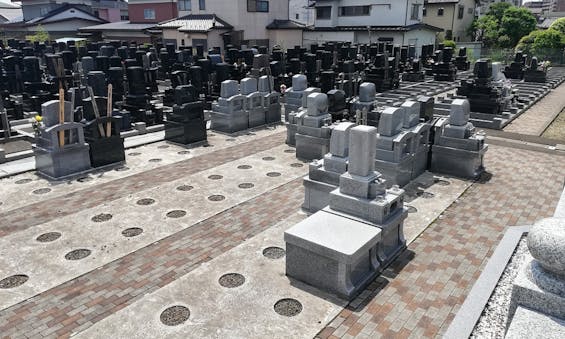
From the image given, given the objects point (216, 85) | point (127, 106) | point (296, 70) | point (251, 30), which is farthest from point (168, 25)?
point (127, 106)

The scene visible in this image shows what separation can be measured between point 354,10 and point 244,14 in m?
12.3

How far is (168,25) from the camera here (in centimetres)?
4262

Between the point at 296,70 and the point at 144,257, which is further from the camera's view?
the point at 296,70

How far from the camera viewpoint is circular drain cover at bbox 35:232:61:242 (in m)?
7.90

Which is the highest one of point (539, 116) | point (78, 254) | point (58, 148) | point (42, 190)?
point (58, 148)

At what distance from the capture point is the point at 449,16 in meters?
51.2

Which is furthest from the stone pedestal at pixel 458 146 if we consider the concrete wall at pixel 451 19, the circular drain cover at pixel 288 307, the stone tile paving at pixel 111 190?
the concrete wall at pixel 451 19

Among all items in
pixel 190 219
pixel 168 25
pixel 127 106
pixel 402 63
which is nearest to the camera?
pixel 190 219

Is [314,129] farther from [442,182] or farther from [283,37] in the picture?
[283,37]

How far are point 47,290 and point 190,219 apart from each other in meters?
2.95

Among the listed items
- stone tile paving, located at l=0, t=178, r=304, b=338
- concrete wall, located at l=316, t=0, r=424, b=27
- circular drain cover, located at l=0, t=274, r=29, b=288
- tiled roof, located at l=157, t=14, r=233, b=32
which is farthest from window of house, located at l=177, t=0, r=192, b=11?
circular drain cover, located at l=0, t=274, r=29, b=288

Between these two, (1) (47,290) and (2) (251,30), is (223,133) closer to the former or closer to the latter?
(1) (47,290)

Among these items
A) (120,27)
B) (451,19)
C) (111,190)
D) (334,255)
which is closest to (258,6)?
(120,27)

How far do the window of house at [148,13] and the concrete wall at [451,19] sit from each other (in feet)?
111
